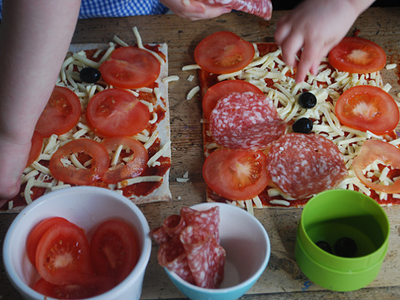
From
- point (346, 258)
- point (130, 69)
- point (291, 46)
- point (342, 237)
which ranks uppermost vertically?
point (291, 46)

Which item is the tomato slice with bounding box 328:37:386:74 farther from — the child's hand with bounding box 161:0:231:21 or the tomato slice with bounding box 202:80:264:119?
the child's hand with bounding box 161:0:231:21

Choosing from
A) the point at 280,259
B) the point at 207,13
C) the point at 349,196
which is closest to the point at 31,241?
the point at 280,259

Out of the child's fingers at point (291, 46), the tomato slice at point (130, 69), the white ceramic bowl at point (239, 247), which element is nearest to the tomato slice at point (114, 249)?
the white ceramic bowl at point (239, 247)

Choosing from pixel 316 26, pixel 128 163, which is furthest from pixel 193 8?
pixel 128 163

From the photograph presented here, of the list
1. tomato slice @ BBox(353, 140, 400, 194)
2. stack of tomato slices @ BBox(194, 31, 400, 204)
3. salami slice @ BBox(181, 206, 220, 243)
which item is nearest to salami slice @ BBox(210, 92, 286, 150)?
stack of tomato slices @ BBox(194, 31, 400, 204)

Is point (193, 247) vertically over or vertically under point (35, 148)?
over

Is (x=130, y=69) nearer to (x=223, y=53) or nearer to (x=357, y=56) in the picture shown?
(x=223, y=53)

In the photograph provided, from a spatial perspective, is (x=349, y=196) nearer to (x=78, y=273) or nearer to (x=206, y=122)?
(x=206, y=122)
